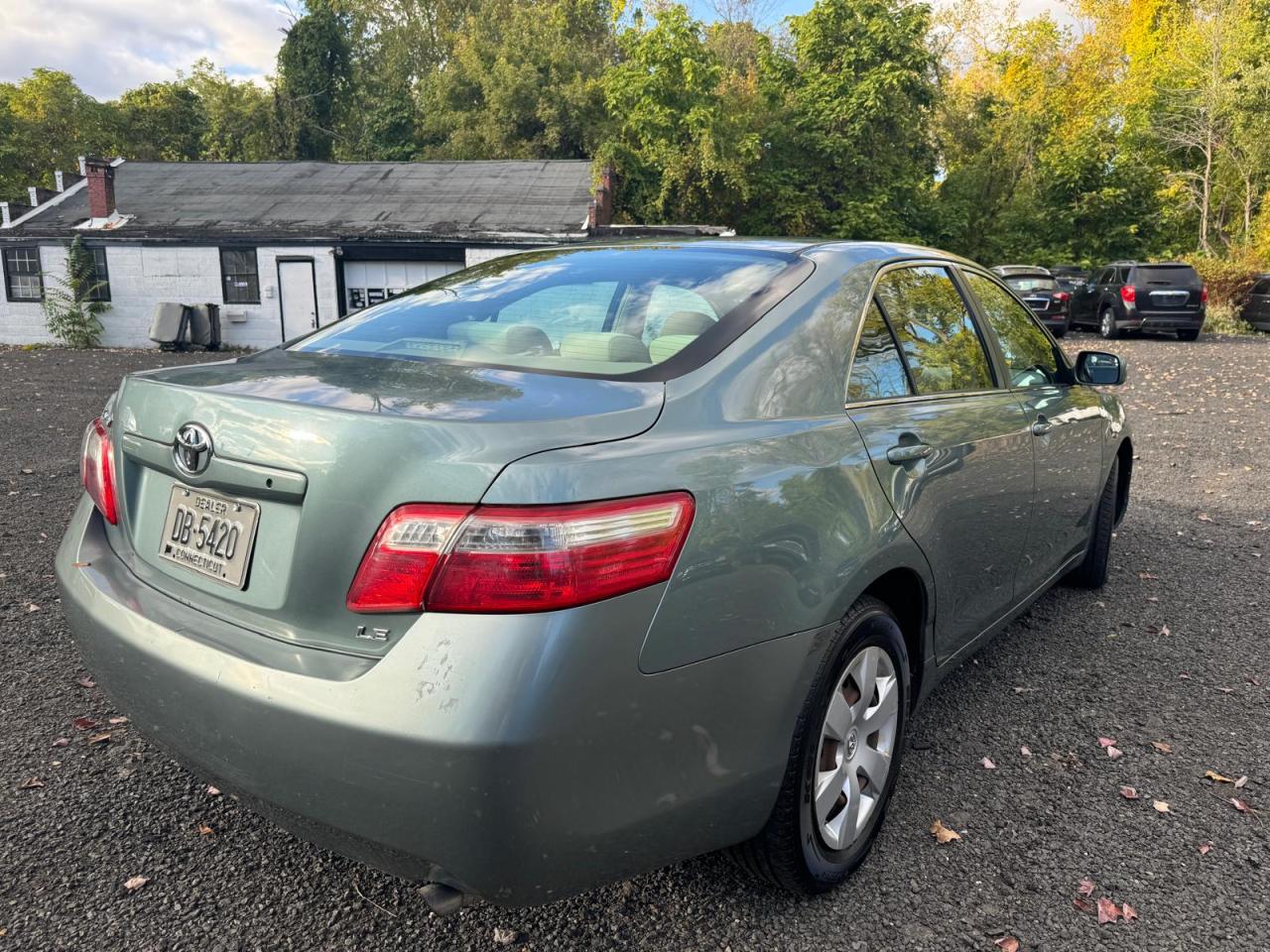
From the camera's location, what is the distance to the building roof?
68.3 ft

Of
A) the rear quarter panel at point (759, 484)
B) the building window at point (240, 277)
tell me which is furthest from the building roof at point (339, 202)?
the rear quarter panel at point (759, 484)

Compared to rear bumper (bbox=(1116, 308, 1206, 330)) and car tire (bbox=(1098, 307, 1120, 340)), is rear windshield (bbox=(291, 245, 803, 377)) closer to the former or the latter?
rear bumper (bbox=(1116, 308, 1206, 330))

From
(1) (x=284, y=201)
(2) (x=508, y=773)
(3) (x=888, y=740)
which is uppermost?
(1) (x=284, y=201)

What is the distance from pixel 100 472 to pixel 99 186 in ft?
75.6

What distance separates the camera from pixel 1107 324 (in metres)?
20.8

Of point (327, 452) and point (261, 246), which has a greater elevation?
point (261, 246)

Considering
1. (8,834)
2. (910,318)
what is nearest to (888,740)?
(910,318)

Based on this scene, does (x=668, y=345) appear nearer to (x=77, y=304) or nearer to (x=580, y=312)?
(x=580, y=312)

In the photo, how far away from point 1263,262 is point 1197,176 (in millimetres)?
6120

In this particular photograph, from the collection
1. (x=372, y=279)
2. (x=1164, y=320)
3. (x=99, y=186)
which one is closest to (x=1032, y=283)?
(x=1164, y=320)

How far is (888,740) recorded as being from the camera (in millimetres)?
2414

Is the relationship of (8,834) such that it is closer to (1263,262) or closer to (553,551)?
(553,551)

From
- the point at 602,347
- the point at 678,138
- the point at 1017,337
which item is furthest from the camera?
the point at 678,138

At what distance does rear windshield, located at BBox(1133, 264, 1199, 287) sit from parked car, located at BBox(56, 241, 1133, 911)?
793 inches
